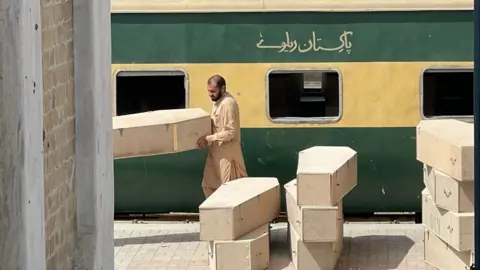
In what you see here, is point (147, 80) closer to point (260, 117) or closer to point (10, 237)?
point (260, 117)

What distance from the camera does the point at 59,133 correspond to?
7.15 m

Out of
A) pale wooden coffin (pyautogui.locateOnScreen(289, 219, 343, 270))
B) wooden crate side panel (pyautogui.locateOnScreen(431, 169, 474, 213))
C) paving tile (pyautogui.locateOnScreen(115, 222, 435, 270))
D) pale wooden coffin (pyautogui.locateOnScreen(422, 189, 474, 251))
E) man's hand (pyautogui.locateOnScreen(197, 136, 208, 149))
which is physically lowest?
paving tile (pyautogui.locateOnScreen(115, 222, 435, 270))

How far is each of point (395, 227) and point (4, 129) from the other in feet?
26.4

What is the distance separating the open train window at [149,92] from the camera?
13.5m

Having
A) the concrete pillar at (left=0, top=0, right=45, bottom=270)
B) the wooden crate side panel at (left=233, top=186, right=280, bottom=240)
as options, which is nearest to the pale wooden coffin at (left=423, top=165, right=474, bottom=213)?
the wooden crate side panel at (left=233, top=186, right=280, bottom=240)

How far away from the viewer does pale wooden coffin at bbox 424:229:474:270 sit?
36.1 feet

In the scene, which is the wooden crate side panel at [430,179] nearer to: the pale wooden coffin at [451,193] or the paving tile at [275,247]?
the pale wooden coffin at [451,193]

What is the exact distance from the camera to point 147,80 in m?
13.5

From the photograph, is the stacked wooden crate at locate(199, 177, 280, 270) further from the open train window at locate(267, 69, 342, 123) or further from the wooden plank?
the wooden plank

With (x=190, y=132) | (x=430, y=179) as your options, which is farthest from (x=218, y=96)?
(x=430, y=179)

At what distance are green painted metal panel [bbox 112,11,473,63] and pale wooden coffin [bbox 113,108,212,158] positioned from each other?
120 centimetres

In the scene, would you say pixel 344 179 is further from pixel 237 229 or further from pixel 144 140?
pixel 144 140

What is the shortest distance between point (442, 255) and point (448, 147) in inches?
44.6

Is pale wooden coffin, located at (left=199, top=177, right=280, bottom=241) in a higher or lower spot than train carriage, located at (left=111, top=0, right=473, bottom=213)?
lower
